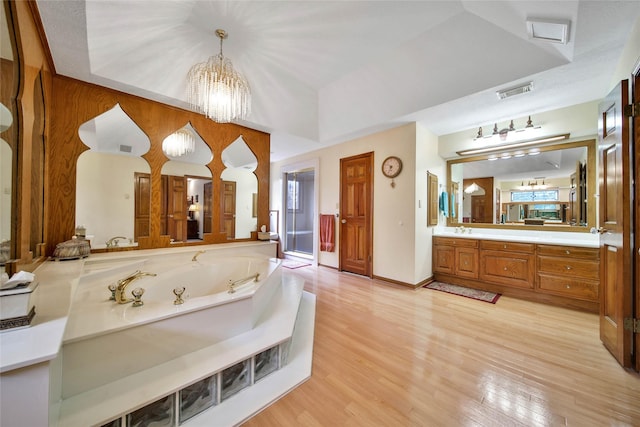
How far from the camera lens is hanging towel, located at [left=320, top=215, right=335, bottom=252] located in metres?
4.50

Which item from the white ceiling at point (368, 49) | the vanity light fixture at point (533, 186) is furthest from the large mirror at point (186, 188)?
the vanity light fixture at point (533, 186)

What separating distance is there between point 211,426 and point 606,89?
4612mm

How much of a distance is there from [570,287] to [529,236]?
0.84 meters

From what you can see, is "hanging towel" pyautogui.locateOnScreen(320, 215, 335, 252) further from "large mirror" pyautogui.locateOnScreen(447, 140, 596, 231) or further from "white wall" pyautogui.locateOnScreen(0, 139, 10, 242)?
"white wall" pyautogui.locateOnScreen(0, 139, 10, 242)

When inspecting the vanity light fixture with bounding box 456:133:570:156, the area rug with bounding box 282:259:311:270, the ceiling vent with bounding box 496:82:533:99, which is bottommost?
the area rug with bounding box 282:259:311:270

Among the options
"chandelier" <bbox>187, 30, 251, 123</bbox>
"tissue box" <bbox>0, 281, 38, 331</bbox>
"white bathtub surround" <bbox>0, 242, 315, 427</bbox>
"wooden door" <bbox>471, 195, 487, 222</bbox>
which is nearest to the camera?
"white bathtub surround" <bbox>0, 242, 315, 427</bbox>

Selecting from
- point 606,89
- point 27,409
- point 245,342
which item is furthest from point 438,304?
point 27,409

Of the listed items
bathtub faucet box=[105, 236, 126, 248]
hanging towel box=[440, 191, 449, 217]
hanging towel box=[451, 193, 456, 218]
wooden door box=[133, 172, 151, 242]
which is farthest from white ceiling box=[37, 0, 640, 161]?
bathtub faucet box=[105, 236, 126, 248]

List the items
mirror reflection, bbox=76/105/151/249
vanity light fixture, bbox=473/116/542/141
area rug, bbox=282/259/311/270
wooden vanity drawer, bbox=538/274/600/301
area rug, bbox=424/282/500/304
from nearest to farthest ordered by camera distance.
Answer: mirror reflection, bbox=76/105/151/249 → wooden vanity drawer, bbox=538/274/600/301 → area rug, bbox=424/282/500/304 → vanity light fixture, bbox=473/116/542/141 → area rug, bbox=282/259/311/270

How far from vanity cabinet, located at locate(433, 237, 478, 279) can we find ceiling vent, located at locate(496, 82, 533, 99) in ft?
6.30

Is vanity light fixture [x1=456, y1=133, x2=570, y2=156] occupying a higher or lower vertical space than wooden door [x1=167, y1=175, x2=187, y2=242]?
higher

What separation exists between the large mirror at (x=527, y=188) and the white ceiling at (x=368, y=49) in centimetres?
75

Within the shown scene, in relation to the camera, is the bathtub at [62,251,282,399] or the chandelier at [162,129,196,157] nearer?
the bathtub at [62,251,282,399]

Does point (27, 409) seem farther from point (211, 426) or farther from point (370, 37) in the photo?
point (370, 37)
